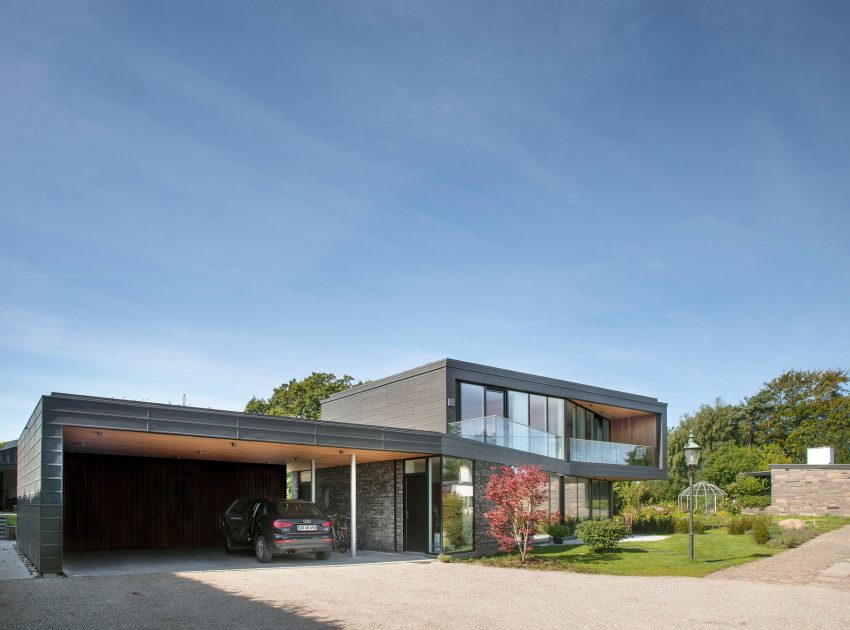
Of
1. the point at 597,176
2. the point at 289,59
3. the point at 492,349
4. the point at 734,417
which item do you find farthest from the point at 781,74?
the point at 734,417

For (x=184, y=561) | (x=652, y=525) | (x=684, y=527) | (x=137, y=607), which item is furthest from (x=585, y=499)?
(x=137, y=607)

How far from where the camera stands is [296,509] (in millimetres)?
16734

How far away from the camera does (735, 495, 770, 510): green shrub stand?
33625 millimetres

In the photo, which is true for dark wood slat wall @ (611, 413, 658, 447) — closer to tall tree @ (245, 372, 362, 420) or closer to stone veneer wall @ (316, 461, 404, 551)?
stone veneer wall @ (316, 461, 404, 551)

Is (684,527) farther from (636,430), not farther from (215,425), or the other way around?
(215,425)

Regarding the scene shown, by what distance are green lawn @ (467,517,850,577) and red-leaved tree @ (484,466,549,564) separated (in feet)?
1.96

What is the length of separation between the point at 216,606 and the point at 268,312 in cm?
1953

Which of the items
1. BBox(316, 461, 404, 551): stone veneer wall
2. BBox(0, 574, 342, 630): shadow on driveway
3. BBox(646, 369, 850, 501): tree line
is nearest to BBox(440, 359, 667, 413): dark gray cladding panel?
BBox(316, 461, 404, 551): stone veneer wall

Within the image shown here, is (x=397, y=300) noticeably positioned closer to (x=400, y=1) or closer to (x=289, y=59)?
(x=289, y=59)

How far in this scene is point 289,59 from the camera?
56.8 ft

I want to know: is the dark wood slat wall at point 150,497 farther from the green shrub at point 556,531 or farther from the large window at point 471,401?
the green shrub at point 556,531

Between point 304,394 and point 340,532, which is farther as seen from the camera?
point 304,394

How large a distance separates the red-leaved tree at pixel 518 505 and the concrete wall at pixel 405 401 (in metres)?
4.42

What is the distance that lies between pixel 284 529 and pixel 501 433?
275 inches
